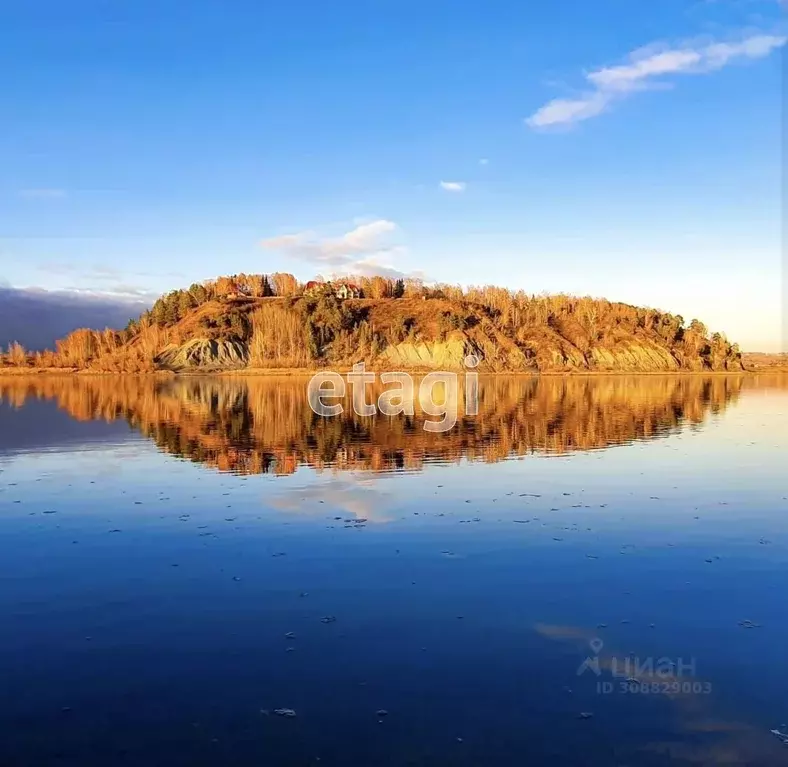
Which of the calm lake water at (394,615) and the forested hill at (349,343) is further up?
the forested hill at (349,343)

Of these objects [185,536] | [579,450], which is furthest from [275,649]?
[579,450]

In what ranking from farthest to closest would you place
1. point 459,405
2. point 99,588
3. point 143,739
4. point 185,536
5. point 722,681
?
point 459,405
point 185,536
point 99,588
point 722,681
point 143,739

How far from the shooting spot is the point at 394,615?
36.8 ft

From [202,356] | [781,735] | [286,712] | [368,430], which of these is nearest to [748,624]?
[781,735]

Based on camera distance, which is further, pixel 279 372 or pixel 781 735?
pixel 279 372

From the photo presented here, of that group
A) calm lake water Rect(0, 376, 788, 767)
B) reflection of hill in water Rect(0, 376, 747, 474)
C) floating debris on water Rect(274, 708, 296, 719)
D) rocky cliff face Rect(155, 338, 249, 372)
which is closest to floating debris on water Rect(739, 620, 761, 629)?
calm lake water Rect(0, 376, 788, 767)

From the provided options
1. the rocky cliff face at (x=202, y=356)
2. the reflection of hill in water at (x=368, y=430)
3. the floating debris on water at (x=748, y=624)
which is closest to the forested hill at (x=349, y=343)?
the rocky cliff face at (x=202, y=356)

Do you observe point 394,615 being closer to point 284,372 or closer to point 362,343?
point 284,372

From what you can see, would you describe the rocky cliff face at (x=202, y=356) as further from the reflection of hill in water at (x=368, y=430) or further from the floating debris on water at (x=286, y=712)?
the floating debris on water at (x=286, y=712)

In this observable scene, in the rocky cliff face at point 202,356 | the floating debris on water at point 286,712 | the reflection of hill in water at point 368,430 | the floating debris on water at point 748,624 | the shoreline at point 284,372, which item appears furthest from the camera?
the rocky cliff face at point 202,356

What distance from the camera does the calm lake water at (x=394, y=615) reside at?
25.3ft

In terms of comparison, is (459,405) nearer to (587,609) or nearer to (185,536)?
(185,536)

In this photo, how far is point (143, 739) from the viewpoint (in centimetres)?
759

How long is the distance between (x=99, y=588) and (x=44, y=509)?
7.83 m
